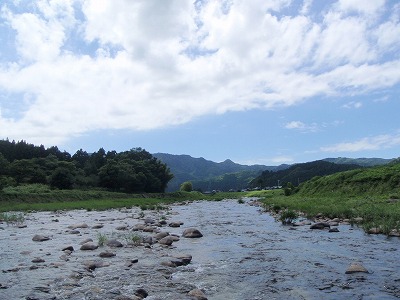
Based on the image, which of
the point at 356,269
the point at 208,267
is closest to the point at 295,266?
the point at 356,269

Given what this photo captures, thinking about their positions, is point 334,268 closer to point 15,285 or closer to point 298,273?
point 298,273

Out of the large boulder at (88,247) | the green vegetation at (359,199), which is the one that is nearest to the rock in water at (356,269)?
the green vegetation at (359,199)

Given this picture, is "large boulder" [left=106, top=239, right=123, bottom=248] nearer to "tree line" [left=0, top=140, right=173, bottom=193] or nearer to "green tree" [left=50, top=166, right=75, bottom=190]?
"tree line" [left=0, top=140, right=173, bottom=193]

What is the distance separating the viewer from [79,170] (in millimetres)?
111688

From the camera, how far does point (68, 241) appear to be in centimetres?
2183

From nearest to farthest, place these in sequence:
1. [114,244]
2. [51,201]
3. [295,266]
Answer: [295,266] → [114,244] → [51,201]

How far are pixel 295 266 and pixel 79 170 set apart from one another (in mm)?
105921

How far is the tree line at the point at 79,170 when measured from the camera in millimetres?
91163

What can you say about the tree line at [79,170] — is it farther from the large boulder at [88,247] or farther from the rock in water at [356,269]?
the rock in water at [356,269]

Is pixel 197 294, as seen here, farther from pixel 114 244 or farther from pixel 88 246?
pixel 114 244

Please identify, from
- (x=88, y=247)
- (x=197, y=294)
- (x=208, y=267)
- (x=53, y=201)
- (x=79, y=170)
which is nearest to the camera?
(x=197, y=294)

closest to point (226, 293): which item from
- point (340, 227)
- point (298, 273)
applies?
point (298, 273)

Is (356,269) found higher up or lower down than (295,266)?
higher up

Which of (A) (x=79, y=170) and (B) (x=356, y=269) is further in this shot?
(A) (x=79, y=170)
